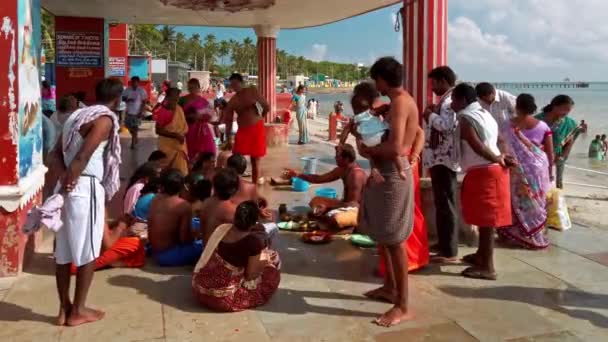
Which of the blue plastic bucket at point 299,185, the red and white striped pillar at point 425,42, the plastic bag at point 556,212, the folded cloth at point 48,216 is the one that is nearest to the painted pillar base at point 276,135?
the blue plastic bucket at point 299,185

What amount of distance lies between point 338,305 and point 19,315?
81.3 inches

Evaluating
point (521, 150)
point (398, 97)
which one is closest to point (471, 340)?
point (398, 97)

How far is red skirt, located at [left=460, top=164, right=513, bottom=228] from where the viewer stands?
163 inches

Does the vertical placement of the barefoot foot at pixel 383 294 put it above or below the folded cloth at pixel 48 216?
below

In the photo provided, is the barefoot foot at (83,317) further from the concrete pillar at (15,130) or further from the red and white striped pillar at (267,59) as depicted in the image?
the red and white striped pillar at (267,59)

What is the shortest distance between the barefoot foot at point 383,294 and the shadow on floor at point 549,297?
1.56ft

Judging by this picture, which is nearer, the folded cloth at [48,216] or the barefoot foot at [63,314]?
the folded cloth at [48,216]

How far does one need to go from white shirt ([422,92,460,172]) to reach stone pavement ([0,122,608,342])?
89 centimetres

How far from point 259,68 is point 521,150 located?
361 inches

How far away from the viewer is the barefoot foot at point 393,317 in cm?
333

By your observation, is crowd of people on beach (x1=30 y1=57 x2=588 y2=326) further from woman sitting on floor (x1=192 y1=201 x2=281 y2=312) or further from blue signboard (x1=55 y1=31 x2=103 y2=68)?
blue signboard (x1=55 y1=31 x2=103 y2=68)

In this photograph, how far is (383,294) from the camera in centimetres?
375

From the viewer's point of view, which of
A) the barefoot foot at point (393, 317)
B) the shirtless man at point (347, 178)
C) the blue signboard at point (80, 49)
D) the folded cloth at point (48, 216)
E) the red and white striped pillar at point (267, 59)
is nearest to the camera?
the folded cloth at point (48, 216)

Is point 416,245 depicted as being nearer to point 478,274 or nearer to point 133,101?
point 478,274
